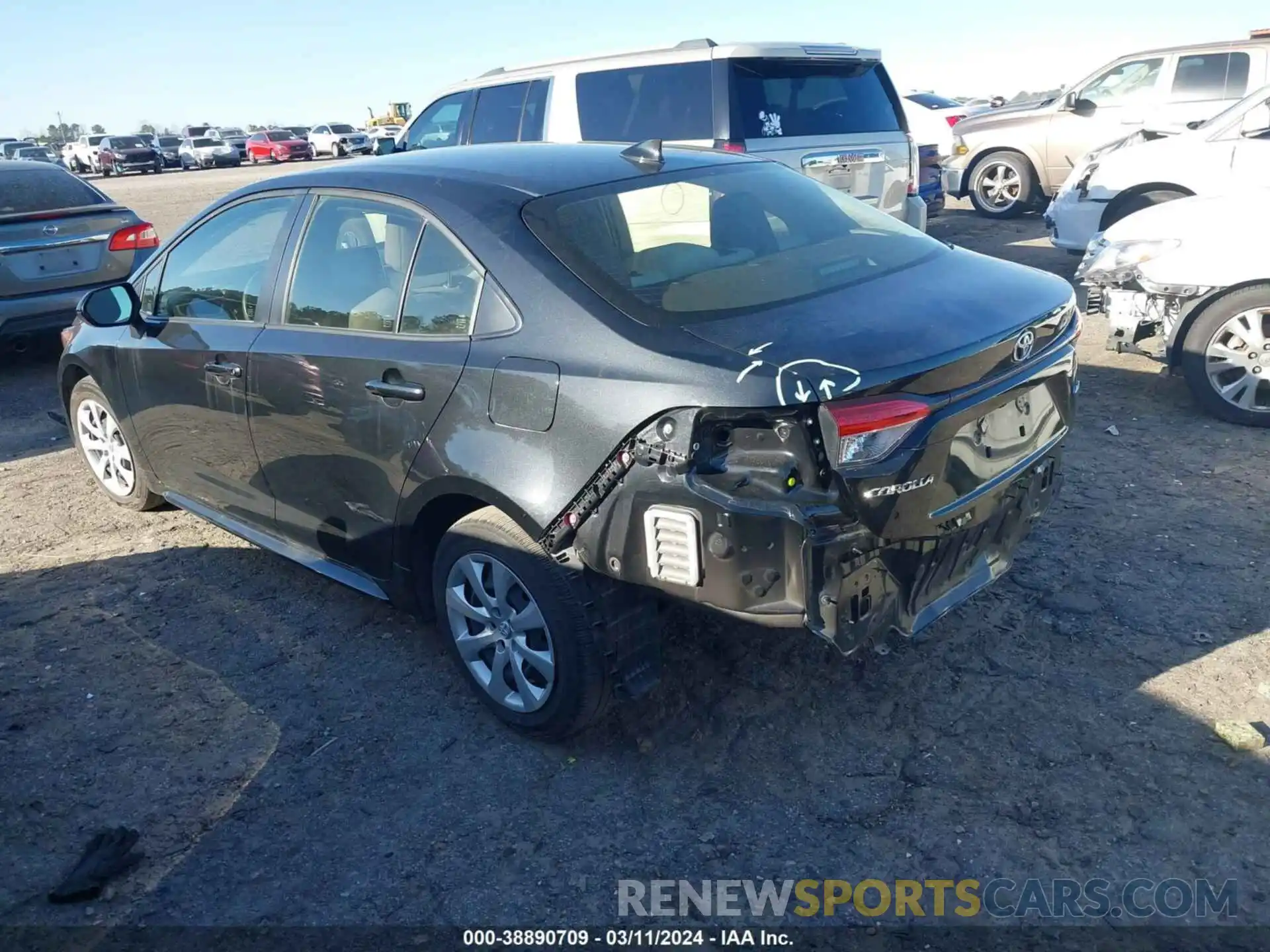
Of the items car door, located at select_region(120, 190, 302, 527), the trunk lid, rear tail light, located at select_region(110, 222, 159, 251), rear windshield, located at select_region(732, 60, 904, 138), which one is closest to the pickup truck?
rear tail light, located at select_region(110, 222, 159, 251)

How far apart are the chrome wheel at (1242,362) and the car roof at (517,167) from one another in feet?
10.3

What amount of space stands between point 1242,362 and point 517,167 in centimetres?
418

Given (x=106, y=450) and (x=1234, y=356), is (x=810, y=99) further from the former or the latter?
(x=106, y=450)

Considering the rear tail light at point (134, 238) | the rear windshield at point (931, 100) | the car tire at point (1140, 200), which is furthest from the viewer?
the rear windshield at point (931, 100)

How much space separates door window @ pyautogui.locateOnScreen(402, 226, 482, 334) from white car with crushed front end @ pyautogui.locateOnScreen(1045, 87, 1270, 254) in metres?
5.99

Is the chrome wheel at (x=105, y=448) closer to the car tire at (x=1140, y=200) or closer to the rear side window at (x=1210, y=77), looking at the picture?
the car tire at (x=1140, y=200)

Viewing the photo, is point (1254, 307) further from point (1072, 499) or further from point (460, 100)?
point (460, 100)

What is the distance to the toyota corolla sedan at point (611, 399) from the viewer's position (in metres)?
2.72

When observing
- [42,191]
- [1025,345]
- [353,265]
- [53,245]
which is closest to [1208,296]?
[1025,345]

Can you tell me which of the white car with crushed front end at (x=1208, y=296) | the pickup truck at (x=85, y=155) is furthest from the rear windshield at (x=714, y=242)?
the pickup truck at (x=85, y=155)

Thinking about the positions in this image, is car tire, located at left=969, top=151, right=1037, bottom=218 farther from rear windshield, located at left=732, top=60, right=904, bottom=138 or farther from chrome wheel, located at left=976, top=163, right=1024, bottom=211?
rear windshield, located at left=732, top=60, right=904, bottom=138

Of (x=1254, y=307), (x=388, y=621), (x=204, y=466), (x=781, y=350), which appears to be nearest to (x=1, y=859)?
(x=388, y=621)

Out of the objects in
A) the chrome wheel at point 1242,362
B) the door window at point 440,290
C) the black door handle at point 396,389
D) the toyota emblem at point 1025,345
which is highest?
the door window at point 440,290

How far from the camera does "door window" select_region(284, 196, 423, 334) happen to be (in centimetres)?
351
